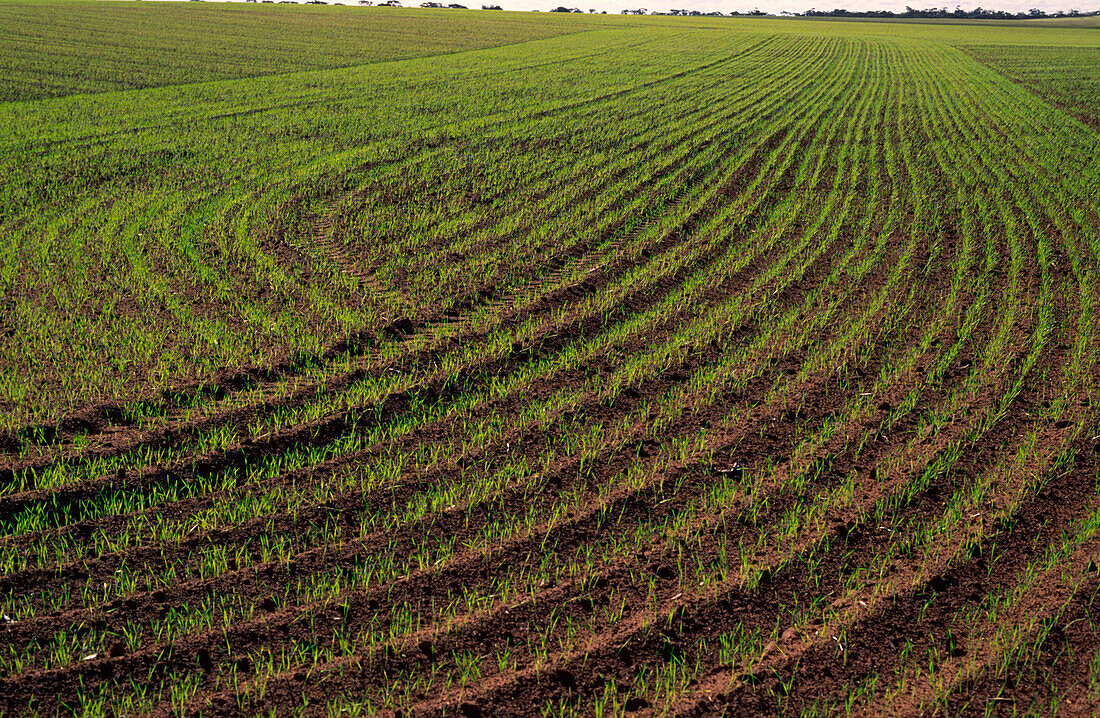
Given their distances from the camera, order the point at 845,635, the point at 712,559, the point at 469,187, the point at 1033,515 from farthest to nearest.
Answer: the point at 469,187
the point at 1033,515
the point at 712,559
the point at 845,635

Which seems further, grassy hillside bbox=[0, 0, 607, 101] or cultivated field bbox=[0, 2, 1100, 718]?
grassy hillside bbox=[0, 0, 607, 101]

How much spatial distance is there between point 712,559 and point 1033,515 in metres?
2.11

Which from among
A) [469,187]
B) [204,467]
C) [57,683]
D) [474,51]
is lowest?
[57,683]

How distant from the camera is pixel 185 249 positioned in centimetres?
838

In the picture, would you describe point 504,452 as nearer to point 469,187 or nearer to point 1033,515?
point 1033,515

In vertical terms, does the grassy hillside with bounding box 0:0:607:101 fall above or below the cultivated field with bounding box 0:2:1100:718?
above

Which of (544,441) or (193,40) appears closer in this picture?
(544,441)

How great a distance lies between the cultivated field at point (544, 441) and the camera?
336 cm

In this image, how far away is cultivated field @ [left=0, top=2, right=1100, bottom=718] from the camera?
3357 millimetres

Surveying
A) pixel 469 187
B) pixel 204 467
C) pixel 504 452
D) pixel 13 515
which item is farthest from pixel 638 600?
pixel 469 187

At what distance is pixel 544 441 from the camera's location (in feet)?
16.6

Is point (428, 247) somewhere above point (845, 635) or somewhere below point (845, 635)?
above

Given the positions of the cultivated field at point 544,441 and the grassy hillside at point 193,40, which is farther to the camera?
the grassy hillside at point 193,40

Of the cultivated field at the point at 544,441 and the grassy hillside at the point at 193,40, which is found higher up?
the grassy hillside at the point at 193,40
